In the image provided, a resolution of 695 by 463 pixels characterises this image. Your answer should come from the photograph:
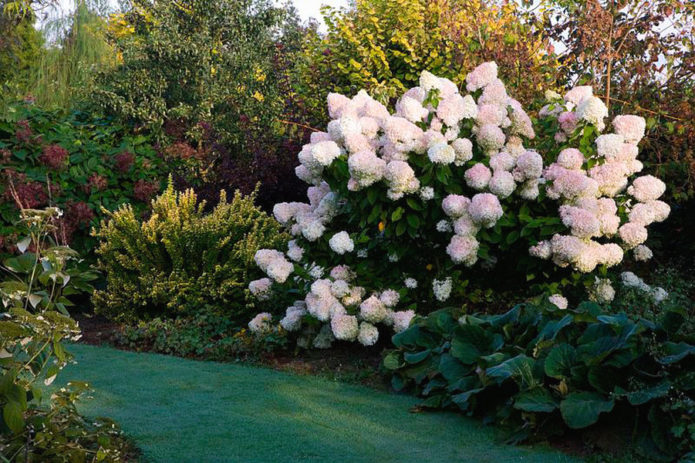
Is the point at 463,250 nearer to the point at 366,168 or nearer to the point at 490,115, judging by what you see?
the point at 366,168

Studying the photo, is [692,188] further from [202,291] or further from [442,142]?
[202,291]

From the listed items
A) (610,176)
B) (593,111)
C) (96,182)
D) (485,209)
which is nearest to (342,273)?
(485,209)

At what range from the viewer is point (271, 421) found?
15.3ft

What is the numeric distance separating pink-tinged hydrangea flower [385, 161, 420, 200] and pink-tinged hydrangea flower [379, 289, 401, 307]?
82cm

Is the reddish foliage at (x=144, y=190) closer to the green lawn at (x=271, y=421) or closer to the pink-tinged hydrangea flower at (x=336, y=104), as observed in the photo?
the pink-tinged hydrangea flower at (x=336, y=104)

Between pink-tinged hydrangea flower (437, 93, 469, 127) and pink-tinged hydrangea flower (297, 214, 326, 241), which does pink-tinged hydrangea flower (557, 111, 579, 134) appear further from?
pink-tinged hydrangea flower (297, 214, 326, 241)

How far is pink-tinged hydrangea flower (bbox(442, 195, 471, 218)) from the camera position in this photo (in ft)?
20.2

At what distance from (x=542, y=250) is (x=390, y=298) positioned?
126cm

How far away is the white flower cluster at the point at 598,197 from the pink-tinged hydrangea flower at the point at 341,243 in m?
1.45

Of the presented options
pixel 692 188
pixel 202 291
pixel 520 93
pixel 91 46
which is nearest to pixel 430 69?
pixel 520 93

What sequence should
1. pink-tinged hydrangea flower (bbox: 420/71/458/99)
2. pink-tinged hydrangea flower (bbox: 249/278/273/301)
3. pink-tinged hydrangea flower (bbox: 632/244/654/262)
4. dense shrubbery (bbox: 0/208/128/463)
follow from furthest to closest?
pink-tinged hydrangea flower (bbox: 249/278/273/301) → pink-tinged hydrangea flower (bbox: 632/244/654/262) → pink-tinged hydrangea flower (bbox: 420/71/458/99) → dense shrubbery (bbox: 0/208/128/463)

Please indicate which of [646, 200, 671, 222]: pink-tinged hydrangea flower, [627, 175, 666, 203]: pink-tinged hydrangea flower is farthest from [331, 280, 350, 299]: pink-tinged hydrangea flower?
[646, 200, 671, 222]: pink-tinged hydrangea flower

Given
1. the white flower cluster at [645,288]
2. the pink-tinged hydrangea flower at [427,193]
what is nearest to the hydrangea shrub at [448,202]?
the pink-tinged hydrangea flower at [427,193]

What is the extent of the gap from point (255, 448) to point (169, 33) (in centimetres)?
965
